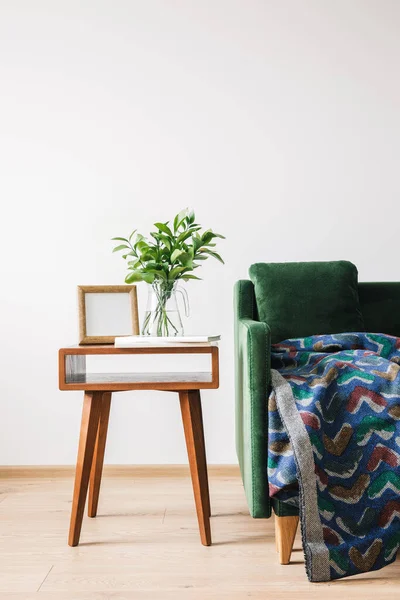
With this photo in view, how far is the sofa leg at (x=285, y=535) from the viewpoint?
1709 millimetres

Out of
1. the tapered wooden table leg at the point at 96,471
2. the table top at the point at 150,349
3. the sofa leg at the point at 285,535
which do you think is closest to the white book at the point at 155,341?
the table top at the point at 150,349

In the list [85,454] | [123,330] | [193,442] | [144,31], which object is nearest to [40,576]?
[85,454]

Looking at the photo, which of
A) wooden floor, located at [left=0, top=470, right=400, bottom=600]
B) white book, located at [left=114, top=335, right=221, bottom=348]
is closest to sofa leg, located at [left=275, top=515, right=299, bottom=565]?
wooden floor, located at [left=0, top=470, right=400, bottom=600]

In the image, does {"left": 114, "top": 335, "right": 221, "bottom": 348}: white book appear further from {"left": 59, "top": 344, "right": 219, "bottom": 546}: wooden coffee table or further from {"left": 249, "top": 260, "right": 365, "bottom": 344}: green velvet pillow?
{"left": 249, "top": 260, "right": 365, "bottom": 344}: green velvet pillow

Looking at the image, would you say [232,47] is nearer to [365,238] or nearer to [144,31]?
[144,31]

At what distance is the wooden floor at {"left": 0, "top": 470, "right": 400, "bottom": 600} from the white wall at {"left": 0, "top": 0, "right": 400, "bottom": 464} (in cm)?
43

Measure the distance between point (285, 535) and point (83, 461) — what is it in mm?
571

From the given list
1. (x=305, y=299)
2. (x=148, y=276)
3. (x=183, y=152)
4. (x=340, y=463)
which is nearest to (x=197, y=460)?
(x=340, y=463)

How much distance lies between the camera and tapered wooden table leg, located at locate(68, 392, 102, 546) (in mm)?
1859

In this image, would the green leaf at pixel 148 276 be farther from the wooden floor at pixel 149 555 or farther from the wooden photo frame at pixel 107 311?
the wooden floor at pixel 149 555

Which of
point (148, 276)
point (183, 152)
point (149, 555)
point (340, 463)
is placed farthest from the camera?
point (183, 152)

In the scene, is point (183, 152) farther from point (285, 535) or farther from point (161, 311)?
point (285, 535)

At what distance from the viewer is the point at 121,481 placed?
263cm

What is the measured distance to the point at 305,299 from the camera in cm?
228
